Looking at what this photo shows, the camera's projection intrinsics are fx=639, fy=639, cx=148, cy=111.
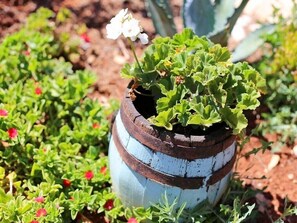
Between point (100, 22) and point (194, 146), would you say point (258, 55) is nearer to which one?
point (100, 22)

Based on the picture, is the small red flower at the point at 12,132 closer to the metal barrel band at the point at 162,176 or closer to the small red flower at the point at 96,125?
the small red flower at the point at 96,125

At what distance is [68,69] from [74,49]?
0.66 feet

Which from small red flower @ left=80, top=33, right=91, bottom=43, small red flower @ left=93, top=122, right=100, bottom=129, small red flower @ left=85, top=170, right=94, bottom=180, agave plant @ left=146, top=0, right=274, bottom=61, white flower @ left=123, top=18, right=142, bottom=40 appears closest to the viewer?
white flower @ left=123, top=18, right=142, bottom=40

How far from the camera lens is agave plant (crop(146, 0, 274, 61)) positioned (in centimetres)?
311

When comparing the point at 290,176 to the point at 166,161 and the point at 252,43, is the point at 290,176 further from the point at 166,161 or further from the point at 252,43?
the point at 166,161

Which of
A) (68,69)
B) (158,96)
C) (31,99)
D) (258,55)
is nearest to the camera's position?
(158,96)

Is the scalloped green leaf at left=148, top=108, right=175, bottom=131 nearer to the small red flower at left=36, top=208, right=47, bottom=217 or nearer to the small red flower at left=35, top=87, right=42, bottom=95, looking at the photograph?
the small red flower at left=36, top=208, right=47, bottom=217

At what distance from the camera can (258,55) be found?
144 inches

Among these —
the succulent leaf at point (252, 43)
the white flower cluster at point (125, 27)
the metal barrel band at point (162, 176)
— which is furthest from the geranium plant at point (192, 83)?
the succulent leaf at point (252, 43)

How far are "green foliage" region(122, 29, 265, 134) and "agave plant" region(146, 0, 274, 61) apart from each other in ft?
1.92

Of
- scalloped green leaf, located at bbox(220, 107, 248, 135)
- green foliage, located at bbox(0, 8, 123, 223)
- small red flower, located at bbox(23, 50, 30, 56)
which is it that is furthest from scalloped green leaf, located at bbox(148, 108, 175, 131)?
small red flower, located at bbox(23, 50, 30, 56)

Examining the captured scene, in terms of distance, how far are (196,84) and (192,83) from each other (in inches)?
0.7

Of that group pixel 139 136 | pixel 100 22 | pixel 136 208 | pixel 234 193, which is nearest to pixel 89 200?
pixel 136 208

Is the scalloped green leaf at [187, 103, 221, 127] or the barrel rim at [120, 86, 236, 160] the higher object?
the scalloped green leaf at [187, 103, 221, 127]
